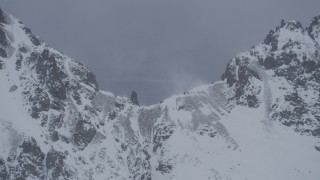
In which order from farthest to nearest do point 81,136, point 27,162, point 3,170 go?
point 81,136 → point 27,162 → point 3,170

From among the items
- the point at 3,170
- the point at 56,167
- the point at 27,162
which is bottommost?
the point at 3,170

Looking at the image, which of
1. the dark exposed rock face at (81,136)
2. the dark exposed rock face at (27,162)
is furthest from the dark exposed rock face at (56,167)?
the dark exposed rock face at (81,136)

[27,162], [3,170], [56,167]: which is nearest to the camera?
[3,170]

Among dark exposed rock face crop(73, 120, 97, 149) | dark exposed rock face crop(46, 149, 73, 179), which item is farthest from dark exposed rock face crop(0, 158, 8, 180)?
dark exposed rock face crop(73, 120, 97, 149)

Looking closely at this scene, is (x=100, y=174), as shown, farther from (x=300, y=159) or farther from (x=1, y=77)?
(x=300, y=159)

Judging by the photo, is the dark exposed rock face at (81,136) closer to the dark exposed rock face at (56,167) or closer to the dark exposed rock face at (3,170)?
the dark exposed rock face at (56,167)

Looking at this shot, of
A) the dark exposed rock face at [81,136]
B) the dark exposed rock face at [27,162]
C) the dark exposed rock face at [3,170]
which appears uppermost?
the dark exposed rock face at [81,136]

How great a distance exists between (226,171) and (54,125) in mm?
62794

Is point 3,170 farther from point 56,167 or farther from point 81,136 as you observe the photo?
point 81,136

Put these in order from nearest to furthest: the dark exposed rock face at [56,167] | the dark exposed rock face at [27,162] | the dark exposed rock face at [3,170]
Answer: the dark exposed rock face at [3,170]
the dark exposed rock face at [27,162]
the dark exposed rock face at [56,167]

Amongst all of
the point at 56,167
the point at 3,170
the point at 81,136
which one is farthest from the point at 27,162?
the point at 81,136

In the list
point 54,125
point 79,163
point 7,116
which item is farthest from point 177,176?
point 7,116

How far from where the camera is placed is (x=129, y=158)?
651 ft

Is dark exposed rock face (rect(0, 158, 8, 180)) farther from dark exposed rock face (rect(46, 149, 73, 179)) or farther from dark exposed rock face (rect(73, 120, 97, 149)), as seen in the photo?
dark exposed rock face (rect(73, 120, 97, 149))
